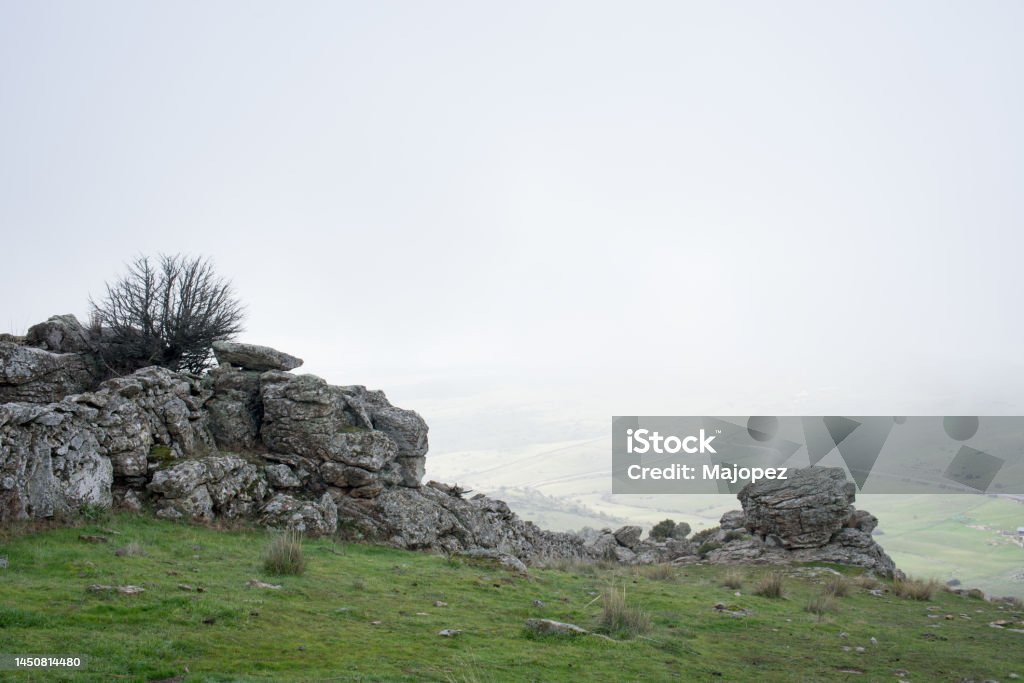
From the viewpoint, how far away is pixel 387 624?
1179 cm

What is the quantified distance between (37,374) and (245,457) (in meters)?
7.53

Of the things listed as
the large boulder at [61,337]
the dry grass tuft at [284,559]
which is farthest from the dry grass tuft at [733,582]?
the large boulder at [61,337]

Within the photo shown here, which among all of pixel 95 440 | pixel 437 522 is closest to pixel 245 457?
pixel 95 440

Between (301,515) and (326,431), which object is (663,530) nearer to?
(326,431)

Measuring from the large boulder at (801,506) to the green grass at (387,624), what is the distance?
11.0 metres

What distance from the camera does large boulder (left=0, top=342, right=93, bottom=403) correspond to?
859 inches

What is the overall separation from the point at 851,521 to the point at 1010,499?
26836 mm

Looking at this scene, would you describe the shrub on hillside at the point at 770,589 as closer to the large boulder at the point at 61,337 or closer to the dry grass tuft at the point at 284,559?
the dry grass tuft at the point at 284,559

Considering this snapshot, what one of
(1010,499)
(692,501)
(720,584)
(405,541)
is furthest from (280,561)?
(692,501)

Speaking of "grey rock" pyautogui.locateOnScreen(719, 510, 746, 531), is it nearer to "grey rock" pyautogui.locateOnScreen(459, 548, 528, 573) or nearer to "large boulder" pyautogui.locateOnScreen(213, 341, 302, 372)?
"grey rock" pyautogui.locateOnScreen(459, 548, 528, 573)

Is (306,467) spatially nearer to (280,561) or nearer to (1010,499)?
(280,561)

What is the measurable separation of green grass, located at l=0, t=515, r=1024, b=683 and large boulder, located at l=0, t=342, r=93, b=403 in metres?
7.63

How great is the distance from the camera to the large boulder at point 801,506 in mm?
31203

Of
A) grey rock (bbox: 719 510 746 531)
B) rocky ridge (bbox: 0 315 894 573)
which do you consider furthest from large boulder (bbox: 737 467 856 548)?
grey rock (bbox: 719 510 746 531)
